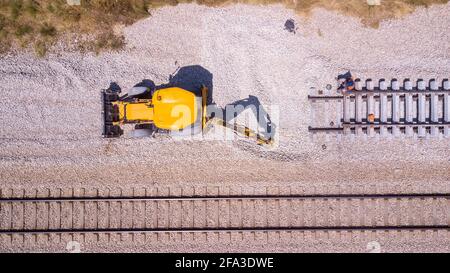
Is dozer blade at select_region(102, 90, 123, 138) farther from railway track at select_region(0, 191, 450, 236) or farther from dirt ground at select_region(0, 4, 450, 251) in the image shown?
railway track at select_region(0, 191, 450, 236)

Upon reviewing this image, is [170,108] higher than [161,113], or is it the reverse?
[170,108]

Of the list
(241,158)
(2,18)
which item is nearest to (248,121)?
(241,158)

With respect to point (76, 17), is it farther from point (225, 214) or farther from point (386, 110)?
point (386, 110)

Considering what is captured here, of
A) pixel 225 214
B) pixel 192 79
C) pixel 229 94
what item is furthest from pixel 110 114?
pixel 225 214

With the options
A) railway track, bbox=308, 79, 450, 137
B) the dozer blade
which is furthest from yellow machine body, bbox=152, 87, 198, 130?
railway track, bbox=308, 79, 450, 137

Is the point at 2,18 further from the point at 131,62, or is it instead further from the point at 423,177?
the point at 423,177

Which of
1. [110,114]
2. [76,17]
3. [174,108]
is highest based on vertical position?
[76,17]

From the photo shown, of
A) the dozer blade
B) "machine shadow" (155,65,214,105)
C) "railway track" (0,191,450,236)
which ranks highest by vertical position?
"machine shadow" (155,65,214,105)
